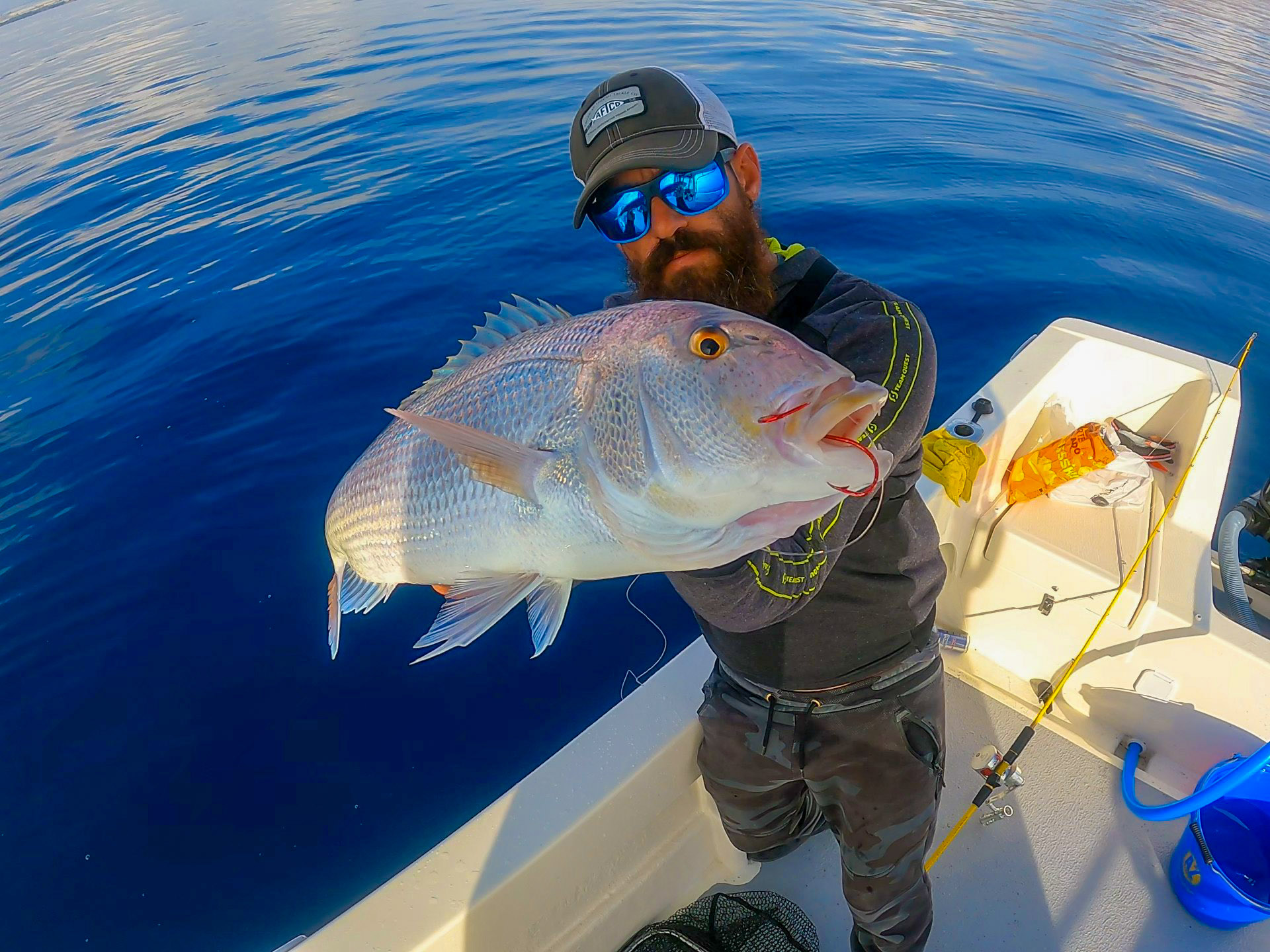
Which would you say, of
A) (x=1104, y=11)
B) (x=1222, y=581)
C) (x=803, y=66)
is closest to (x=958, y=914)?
(x=1222, y=581)

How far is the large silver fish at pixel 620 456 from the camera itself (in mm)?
1137

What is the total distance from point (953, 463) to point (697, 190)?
1.62 metres

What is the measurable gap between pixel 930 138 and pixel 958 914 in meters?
10.6

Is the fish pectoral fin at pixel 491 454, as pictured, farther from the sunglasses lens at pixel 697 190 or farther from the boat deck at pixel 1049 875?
the boat deck at pixel 1049 875

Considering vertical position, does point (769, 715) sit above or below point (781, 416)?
below

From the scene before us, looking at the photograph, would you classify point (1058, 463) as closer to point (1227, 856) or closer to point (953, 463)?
point (953, 463)

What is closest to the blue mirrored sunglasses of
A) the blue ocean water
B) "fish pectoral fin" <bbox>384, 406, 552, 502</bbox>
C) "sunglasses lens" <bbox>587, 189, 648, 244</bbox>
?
"sunglasses lens" <bbox>587, 189, 648, 244</bbox>

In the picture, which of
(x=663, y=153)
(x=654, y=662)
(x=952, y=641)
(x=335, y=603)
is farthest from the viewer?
(x=654, y=662)

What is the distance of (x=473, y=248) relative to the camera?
26.1ft

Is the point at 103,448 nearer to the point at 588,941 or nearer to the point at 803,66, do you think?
the point at 588,941

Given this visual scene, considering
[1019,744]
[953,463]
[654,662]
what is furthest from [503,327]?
[654,662]

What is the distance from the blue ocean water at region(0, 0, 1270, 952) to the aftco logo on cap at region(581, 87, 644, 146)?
283 cm

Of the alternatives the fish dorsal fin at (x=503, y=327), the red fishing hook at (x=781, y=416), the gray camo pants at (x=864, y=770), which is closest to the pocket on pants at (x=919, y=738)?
the gray camo pants at (x=864, y=770)

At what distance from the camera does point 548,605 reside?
4.81ft
